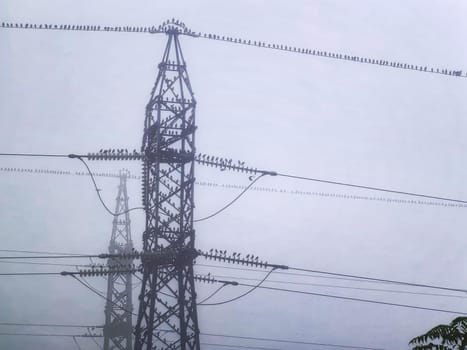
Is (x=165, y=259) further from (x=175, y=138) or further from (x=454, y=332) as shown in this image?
(x=454, y=332)

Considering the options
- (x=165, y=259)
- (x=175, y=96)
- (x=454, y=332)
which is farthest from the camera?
(x=175, y=96)

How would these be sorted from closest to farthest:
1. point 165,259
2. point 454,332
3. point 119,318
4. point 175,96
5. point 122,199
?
1. point 454,332
2. point 165,259
3. point 175,96
4. point 119,318
5. point 122,199

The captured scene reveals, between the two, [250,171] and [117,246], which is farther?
[117,246]

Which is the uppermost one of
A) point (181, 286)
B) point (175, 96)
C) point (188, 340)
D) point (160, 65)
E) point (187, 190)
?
point (160, 65)

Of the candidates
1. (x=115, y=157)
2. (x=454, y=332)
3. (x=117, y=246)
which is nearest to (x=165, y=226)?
(x=115, y=157)

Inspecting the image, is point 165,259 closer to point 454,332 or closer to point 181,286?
point 181,286

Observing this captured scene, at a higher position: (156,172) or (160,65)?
(160,65)

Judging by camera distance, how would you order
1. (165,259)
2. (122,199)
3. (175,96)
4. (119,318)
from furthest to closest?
(122,199) < (119,318) < (175,96) < (165,259)

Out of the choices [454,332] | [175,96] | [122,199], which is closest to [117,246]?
[122,199]

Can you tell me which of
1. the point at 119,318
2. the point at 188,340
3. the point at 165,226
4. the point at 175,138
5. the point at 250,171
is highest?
the point at 175,138
